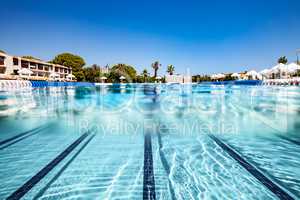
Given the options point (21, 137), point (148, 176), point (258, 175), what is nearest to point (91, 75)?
point (21, 137)

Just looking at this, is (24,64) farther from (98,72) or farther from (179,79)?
(179,79)

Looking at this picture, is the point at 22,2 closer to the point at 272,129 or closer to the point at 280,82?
the point at 272,129

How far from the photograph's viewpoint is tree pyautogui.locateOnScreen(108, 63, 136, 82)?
4256 centimetres

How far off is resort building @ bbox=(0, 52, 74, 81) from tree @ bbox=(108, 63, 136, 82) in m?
9.26

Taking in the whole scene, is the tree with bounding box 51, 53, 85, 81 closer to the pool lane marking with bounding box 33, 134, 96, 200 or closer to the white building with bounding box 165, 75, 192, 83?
the white building with bounding box 165, 75, 192, 83

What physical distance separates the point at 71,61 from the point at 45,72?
7899mm

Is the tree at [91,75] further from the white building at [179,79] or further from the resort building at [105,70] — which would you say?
the white building at [179,79]

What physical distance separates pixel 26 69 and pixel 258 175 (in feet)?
87.7

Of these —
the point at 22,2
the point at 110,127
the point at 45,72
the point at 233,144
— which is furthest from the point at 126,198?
the point at 45,72

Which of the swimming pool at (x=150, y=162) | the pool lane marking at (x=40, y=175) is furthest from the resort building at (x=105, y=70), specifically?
the pool lane marking at (x=40, y=175)

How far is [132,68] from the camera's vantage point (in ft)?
171

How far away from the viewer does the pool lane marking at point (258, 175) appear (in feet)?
6.37

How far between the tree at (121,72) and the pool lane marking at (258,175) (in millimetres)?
40150

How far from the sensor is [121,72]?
46.4 meters
